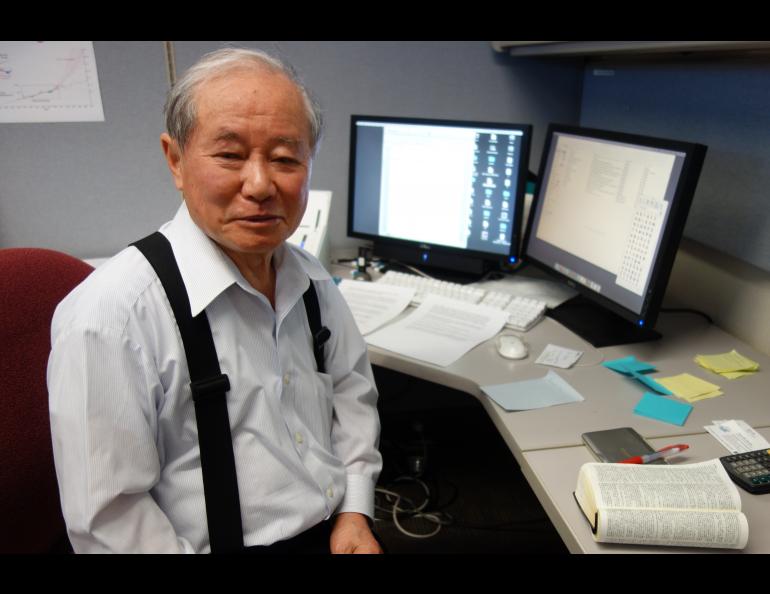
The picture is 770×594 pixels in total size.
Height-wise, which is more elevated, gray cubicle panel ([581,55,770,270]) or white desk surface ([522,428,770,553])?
gray cubicle panel ([581,55,770,270])

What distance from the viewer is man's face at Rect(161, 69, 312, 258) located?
2.64 ft

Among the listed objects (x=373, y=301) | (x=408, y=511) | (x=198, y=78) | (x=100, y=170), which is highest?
(x=198, y=78)

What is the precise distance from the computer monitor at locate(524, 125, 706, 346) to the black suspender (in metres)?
0.85

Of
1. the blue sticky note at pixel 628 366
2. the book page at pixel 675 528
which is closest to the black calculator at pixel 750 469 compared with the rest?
the book page at pixel 675 528

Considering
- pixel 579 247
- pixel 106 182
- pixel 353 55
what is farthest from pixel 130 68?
pixel 579 247

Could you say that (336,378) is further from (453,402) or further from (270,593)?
(453,402)

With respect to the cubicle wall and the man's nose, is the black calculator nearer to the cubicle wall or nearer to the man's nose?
the man's nose

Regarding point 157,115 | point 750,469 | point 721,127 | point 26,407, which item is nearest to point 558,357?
point 750,469

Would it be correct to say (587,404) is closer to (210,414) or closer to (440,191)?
(210,414)

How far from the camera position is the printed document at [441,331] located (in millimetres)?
1266

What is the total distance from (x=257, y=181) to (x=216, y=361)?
261mm

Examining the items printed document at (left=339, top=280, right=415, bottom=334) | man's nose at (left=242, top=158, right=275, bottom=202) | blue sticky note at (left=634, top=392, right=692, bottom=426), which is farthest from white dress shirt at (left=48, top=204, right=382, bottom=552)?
blue sticky note at (left=634, top=392, right=692, bottom=426)

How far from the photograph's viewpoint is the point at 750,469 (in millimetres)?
860

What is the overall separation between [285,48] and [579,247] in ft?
3.33
